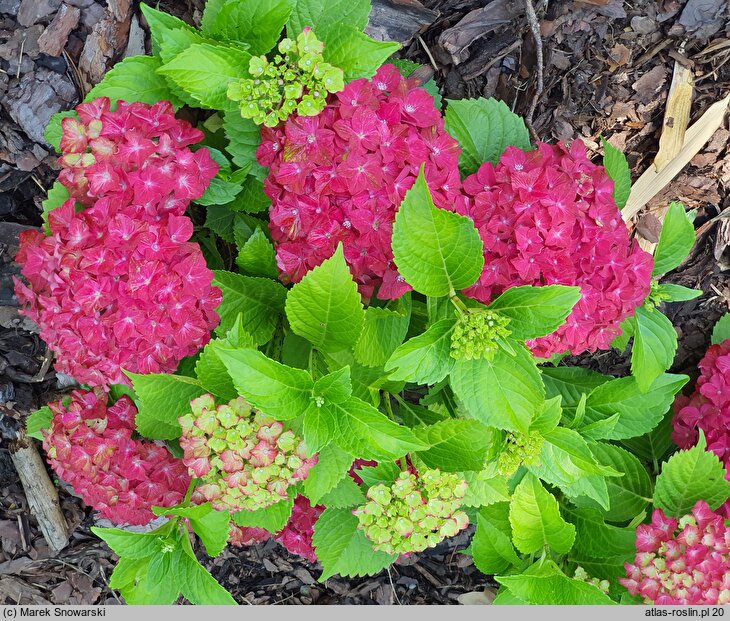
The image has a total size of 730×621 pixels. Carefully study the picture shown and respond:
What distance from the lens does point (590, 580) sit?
2611 mm

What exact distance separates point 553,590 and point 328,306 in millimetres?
1342

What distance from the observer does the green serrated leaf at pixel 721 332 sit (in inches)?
120

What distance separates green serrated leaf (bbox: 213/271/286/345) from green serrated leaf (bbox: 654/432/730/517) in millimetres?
1583

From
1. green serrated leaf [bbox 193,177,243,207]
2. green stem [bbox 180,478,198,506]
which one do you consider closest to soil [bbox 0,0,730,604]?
green serrated leaf [bbox 193,177,243,207]

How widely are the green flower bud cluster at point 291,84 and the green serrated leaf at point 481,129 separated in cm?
58

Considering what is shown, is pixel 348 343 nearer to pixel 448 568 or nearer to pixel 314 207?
pixel 314 207

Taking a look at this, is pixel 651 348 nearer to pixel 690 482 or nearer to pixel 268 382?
pixel 690 482

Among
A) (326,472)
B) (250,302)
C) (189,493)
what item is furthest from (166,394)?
(326,472)

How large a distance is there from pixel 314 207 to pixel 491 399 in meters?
0.80

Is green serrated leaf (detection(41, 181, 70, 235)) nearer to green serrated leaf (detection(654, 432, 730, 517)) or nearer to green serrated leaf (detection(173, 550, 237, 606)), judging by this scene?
green serrated leaf (detection(173, 550, 237, 606))

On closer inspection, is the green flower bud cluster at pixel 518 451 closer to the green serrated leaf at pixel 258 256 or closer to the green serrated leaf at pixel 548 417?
the green serrated leaf at pixel 548 417

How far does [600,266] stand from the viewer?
210cm

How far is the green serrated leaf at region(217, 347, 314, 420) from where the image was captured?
5.80ft

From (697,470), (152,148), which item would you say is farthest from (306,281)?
(697,470)
